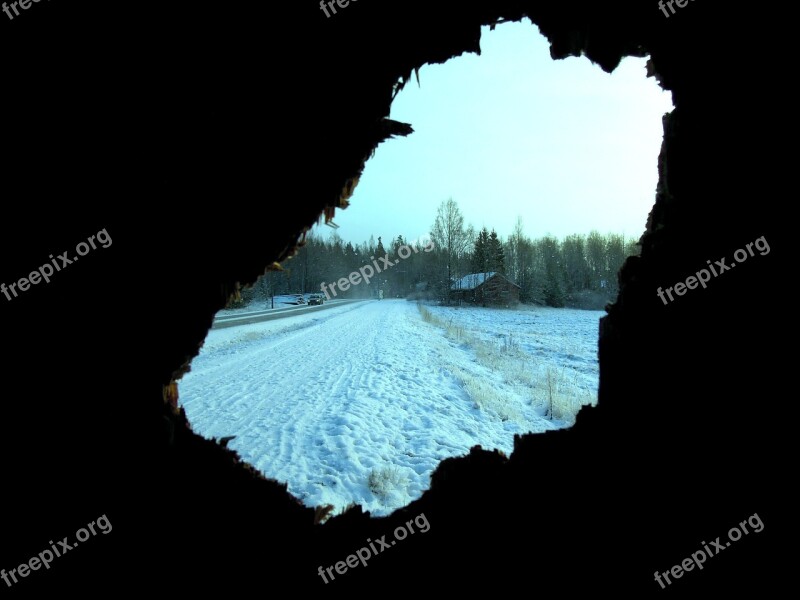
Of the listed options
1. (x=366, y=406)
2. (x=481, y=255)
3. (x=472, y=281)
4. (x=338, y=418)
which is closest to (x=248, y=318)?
(x=366, y=406)

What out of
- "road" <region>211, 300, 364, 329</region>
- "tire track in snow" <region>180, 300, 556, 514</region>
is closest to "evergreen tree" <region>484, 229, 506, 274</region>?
"road" <region>211, 300, 364, 329</region>

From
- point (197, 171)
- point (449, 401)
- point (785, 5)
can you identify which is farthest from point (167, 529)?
point (449, 401)

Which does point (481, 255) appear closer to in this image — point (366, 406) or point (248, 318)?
point (248, 318)

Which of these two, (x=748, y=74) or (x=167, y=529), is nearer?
(x=748, y=74)

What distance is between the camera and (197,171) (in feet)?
3.33

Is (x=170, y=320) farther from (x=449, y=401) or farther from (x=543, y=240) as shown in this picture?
(x=543, y=240)

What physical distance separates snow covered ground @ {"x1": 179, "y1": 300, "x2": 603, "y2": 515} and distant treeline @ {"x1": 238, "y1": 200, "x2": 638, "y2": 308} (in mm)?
19613

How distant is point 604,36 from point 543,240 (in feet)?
268

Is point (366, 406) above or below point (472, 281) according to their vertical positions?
below

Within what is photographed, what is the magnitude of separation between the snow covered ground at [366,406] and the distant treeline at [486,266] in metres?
19.6

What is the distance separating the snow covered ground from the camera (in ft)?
14.2

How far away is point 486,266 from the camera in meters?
49.3

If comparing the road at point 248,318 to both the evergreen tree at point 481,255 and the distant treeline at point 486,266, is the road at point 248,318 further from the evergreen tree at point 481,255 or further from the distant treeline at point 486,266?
the evergreen tree at point 481,255

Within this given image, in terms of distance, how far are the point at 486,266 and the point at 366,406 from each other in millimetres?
44881
